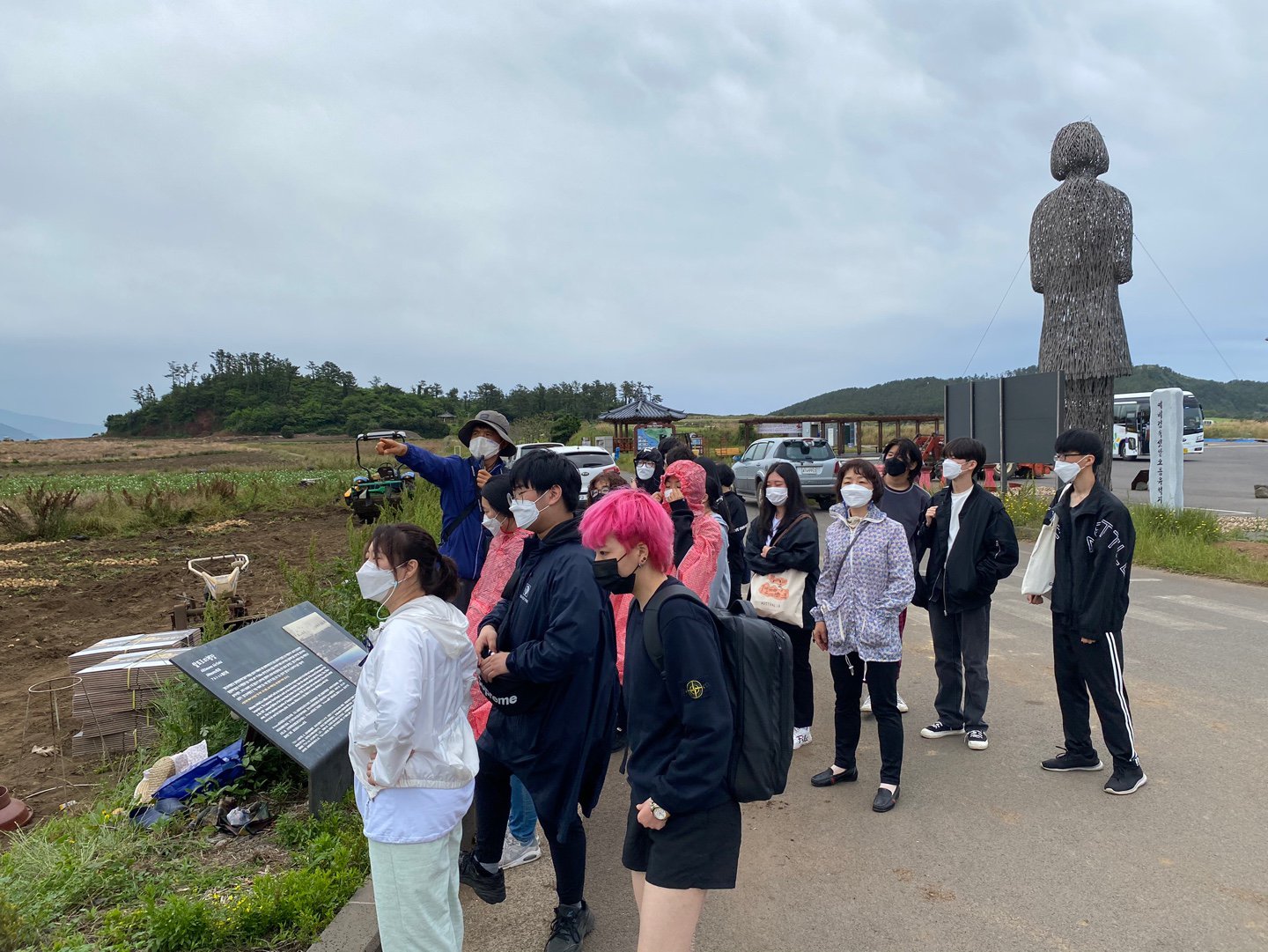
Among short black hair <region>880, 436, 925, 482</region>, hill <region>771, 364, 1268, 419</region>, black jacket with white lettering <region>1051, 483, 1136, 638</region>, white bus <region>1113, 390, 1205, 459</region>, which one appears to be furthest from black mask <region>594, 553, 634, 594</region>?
hill <region>771, 364, 1268, 419</region>

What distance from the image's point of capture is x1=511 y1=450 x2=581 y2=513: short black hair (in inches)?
118

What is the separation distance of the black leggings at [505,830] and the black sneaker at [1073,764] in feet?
9.44

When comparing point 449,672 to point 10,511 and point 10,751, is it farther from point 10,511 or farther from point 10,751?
point 10,511

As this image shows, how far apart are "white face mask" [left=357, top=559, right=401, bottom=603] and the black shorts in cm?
115

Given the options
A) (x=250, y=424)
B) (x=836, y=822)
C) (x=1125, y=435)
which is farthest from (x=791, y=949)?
(x=250, y=424)

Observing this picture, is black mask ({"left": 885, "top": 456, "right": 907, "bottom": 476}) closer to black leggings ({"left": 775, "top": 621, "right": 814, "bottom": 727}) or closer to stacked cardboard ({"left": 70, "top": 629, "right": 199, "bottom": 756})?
black leggings ({"left": 775, "top": 621, "right": 814, "bottom": 727})

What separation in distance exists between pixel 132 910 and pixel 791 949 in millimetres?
2522

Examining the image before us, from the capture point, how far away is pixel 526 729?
9.48 feet

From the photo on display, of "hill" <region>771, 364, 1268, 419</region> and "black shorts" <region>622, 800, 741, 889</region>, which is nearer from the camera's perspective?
"black shorts" <region>622, 800, 741, 889</region>

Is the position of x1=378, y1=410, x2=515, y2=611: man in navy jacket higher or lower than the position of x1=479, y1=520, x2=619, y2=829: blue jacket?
higher

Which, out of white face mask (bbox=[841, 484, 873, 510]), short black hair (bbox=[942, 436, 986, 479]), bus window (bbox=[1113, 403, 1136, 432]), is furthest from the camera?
bus window (bbox=[1113, 403, 1136, 432])

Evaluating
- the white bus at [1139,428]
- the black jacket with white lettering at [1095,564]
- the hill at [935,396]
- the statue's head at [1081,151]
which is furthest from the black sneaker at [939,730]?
the hill at [935,396]

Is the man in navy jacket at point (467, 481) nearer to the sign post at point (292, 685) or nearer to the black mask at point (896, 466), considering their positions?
the sign post at point (292, 685)

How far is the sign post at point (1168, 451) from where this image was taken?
12.9 metres
